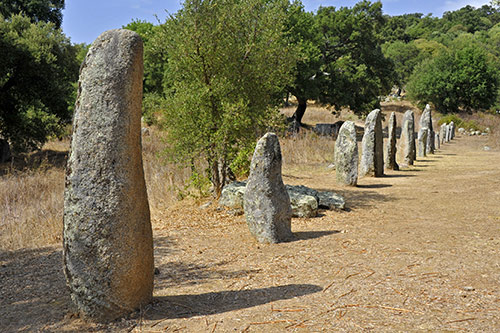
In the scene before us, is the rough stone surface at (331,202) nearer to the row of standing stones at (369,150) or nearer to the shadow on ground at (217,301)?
the row of standing stones at (369,150)

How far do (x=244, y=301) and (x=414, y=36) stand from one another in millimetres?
90840

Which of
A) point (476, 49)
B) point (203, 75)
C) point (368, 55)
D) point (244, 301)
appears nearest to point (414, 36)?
point (476, 49)

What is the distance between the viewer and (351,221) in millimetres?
8031

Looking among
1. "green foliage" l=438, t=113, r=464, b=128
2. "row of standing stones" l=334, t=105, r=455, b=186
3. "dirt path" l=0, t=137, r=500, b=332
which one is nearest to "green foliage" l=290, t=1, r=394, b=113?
"green foliage" l=438, t=113, r=464, b=128

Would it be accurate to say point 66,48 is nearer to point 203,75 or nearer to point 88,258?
point 203,75

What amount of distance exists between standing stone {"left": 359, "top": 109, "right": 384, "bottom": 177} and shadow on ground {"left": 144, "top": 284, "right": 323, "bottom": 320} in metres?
9.72

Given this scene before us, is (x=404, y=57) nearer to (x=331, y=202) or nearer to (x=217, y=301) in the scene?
(x=331, y=202)

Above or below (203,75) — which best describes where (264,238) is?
below

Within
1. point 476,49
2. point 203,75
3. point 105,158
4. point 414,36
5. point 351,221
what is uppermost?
point 414,36

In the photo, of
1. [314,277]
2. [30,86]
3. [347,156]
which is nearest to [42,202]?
[314,277]

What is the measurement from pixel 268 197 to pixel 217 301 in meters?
2.42

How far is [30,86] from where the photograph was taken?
1894 centimetres

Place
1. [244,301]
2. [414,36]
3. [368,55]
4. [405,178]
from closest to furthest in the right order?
[244,301] < [405,178] < [368,55] < [414,36]

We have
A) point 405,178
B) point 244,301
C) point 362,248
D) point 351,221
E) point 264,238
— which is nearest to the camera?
point 244,301
